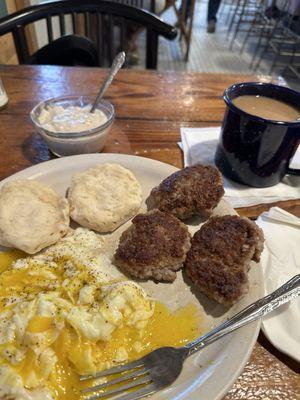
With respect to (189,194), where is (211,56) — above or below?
below

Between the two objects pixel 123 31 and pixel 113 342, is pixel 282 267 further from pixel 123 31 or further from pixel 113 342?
pixel 123 31

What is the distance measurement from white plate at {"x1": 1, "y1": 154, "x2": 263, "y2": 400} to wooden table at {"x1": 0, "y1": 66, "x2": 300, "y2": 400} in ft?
0.71

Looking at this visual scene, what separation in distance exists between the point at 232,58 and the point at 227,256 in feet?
20.4

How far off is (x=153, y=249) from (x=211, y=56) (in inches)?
244

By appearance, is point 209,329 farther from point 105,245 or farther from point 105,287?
point 105,245

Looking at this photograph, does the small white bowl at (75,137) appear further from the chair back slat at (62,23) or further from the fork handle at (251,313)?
the chair back slat at (62,23)

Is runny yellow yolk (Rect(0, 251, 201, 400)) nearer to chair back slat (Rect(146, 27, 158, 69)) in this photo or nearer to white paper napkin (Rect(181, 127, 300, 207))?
white paper napkin (Rect(181, 127, 300, 207))

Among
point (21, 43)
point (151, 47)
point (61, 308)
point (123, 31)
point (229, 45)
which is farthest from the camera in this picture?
point (229, 45)

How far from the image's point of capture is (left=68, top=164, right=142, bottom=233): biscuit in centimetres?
125

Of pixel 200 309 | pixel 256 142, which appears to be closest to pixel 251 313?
pixel 200 309

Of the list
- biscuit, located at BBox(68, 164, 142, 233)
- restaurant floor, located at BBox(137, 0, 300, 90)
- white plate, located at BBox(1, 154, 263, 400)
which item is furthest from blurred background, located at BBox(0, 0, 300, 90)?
biscuit, located at BBox(68, 164, 142, 233)

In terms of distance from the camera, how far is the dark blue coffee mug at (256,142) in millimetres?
1275

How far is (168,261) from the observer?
1109mm

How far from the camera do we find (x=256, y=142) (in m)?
1.32
